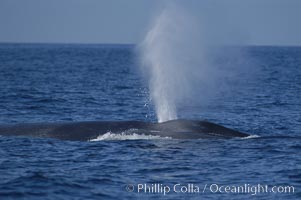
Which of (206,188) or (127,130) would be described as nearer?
(206,188)

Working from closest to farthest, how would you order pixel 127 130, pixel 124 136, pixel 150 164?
1. pixel 150 164
2. pixel 124 136
3. pixel 127 130

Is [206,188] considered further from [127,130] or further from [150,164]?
[127,130]

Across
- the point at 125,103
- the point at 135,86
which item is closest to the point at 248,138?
the point at 125,103

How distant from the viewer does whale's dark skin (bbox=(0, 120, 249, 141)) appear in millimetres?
26656

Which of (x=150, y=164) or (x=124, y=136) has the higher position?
(x=124, y=136)

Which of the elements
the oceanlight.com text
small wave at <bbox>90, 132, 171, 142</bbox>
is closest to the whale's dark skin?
small wave at <bbox>90, 132, 171, 142</bbox>

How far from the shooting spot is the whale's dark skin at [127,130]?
1049 inches

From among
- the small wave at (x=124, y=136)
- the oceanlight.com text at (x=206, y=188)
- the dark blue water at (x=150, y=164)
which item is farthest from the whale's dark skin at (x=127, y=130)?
the oceanlight.com text at (x=206, y=188)

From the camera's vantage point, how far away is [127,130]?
27.1m

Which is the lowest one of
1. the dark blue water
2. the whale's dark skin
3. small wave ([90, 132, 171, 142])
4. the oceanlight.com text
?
the oceanlight.com text

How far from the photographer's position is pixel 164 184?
19.7 m

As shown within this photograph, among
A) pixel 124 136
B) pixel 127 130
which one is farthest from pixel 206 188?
pixel 127 130

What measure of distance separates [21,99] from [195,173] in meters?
25.4

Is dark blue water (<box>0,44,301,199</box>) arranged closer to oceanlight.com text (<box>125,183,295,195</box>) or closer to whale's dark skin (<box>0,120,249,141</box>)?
oceanlight.com text (<box>125,183,295,195</box>)
